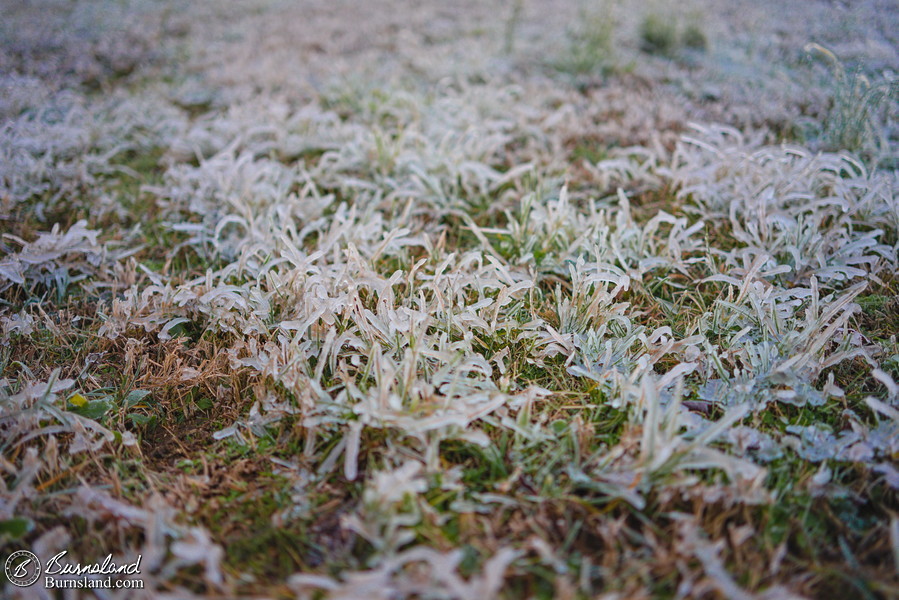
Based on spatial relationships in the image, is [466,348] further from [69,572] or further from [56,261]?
[56,261]

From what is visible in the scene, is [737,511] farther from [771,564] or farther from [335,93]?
[335,93]

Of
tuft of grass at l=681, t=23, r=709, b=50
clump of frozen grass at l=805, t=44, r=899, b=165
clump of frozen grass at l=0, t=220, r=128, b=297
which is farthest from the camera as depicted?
tuft of grass at l=681, t=23, r=709, b=50

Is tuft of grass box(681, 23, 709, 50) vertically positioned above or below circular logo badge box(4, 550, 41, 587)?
above

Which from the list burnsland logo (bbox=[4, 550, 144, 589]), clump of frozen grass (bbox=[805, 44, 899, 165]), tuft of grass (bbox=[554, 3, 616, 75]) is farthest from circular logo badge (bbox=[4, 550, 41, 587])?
tuft of grass (bbox=[554, 3, 616, 75])

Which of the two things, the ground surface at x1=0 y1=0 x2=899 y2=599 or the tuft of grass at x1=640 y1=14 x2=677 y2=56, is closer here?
the ground surface at x1=0 y1=0 x2=899 y2=599

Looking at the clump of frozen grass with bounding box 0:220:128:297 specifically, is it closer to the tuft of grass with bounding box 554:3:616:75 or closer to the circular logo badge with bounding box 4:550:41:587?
the circular logo badge with bounding box 4:550:41:587

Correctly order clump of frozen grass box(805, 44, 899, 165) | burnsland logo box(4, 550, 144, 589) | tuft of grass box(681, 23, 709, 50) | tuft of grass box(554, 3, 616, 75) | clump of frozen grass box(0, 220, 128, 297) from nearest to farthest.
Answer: burnsland logo box(4, 550, 144, 589) → clump of frozen grass box(0, 220, 128, 297) → clump of frozen grass box(805, 44, 899, 165) → tuft of grass box(554, 3, 616, 75) → tuft of grass box(681, 23, 709, 50)
